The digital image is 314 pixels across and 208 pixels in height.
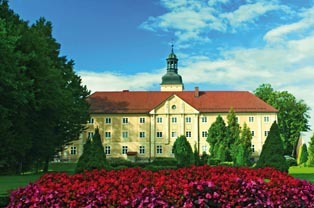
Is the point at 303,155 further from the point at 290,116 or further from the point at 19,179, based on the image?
the point at 19,179

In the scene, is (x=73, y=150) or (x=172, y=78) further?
(x=172, y=78)

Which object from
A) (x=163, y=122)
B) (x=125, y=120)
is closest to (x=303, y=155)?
(x=163, y=122)

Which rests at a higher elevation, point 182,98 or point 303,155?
point 182,98

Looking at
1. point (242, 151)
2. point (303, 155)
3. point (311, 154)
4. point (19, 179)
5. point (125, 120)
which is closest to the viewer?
point (19, 179)

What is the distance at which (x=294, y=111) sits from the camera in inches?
3118

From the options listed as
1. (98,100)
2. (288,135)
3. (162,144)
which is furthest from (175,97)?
(288,135)

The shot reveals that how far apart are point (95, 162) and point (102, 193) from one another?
1281 cm

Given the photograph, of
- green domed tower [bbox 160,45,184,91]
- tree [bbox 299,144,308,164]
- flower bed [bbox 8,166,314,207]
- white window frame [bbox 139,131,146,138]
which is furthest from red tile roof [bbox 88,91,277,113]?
flower bed [bbox 8,166,314,207]

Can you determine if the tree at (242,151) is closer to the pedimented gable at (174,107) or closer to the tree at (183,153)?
the tree at (183,153)

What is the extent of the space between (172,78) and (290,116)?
82.9 ft

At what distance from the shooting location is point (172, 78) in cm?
8944

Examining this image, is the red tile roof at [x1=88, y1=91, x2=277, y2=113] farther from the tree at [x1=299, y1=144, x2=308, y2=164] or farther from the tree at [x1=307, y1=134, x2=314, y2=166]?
the tree at [x1=307, y1=134, x2=314, y2=166]

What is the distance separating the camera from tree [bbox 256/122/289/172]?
Result: 24639mm

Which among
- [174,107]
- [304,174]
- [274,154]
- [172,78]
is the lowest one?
[304,174]
